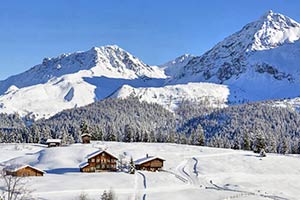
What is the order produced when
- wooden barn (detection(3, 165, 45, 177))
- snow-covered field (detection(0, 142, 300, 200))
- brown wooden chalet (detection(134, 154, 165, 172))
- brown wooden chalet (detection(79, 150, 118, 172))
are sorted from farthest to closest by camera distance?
brown wooden chalet (detection(134, 154, 165, 172))
brown wooden chalet (detection(79, 150, 118, 172))
wooden barn (detection(3, 165, 45, 177))
snow-covered field (detection(0, 142, 300, 200))

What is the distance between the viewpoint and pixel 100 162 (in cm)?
10825

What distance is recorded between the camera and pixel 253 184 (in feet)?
315

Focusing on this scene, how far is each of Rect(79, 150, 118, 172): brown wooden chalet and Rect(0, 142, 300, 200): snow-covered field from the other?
297cm

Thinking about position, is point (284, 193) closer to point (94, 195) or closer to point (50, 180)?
point (94, 195)

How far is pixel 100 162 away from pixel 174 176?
17.8 metres

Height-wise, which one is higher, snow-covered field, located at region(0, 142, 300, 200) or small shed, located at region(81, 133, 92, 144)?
small shed, located at region(81, 133, 92, 144)

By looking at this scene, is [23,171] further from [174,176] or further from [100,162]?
[174,176]

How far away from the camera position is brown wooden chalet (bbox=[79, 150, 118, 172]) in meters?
107

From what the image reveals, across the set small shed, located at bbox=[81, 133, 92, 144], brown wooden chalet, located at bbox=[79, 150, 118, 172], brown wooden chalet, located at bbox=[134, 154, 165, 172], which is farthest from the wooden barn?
small shed, located at bbox=[81, 133, 92, 144]

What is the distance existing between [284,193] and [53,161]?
52.9m

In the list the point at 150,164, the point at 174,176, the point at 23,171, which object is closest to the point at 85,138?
the point at 150,164

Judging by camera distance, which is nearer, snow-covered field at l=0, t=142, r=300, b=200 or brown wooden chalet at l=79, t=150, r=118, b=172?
snow-covered field at l=0, t=142, r=300, b=200

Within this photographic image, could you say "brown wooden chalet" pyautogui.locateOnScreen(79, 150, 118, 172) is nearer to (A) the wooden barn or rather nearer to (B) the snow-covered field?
(B) the snow-covered field

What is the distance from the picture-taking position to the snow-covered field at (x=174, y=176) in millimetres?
81188
